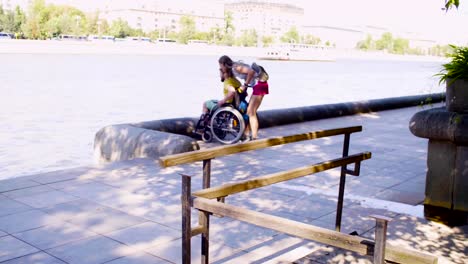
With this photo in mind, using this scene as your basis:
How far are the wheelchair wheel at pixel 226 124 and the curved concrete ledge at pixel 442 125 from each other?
4197 millimetres

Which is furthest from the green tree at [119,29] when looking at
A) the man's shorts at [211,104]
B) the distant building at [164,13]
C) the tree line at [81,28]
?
the man's shorts at [211,104]

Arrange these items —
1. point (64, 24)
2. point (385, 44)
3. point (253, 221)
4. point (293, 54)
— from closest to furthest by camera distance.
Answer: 1. point (253, 221)
2. point (64, 24)
3. point (293, 54)
4. point (385, 44)

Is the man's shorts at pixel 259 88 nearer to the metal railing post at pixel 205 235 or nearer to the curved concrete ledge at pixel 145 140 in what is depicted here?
the curved concrete ledge at pixel 145 140

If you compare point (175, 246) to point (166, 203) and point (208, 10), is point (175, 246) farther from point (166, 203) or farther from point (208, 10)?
point (208, 10)

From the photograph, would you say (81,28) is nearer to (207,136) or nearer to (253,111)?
(207,136)

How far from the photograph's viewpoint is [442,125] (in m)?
5.23

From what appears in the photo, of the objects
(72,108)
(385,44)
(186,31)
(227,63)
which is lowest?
(72,108)

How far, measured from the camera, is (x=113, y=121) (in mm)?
21141

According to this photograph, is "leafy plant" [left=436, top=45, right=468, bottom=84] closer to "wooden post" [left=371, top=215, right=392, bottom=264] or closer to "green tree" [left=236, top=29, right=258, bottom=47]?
"wooden post" [left=371, top=215, right=392, bottom=264]

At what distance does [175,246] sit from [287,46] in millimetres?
112147

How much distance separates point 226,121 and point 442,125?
474 cm

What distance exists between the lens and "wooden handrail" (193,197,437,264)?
2086 millimetres

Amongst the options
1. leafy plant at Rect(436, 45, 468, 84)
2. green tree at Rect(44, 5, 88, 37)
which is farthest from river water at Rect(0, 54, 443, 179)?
green tree at Rect(44, 5, 88, 37)

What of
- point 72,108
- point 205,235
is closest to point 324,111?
point 205,235
